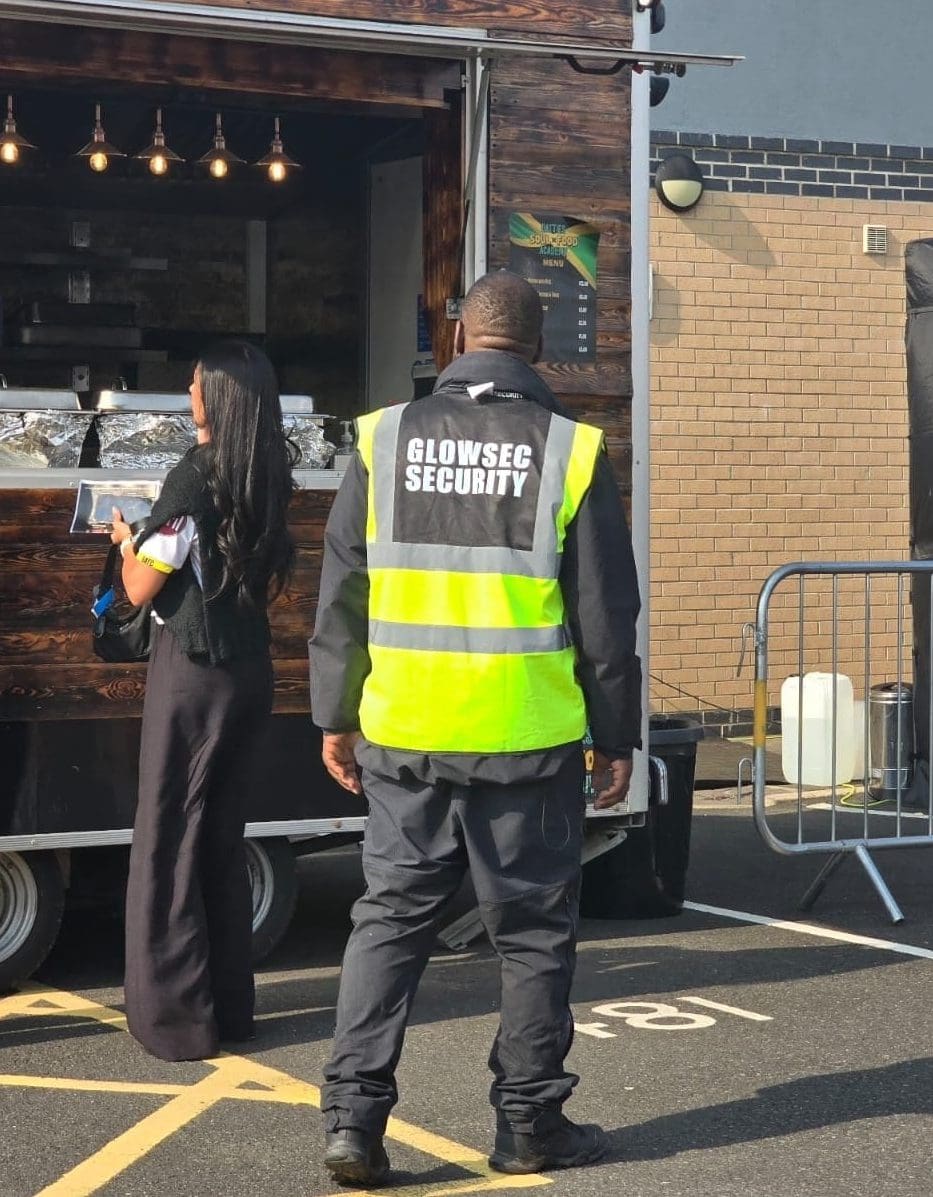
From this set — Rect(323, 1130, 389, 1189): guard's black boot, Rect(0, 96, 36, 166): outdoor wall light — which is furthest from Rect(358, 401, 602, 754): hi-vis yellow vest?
Rect(0, 96, 36, 166): outdoor wall light

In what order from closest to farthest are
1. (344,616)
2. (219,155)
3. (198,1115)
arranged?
1. (344,616)
2. (198,1115)
3. (219,155)

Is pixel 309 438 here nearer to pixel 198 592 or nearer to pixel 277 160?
pixel 198 592

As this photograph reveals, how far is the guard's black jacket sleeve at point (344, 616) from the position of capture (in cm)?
448

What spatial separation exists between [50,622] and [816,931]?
296 cm

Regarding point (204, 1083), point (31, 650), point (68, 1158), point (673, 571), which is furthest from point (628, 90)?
point (673, 571)

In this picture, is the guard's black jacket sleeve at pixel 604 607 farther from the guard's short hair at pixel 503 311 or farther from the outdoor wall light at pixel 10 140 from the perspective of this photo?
the outdoor wall light at pixel 10 140

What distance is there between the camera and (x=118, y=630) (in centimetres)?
570

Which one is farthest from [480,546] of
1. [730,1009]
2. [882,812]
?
[882,812]

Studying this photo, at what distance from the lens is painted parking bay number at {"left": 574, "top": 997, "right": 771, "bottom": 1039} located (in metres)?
5.79

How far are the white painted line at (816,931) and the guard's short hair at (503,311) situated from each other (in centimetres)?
317

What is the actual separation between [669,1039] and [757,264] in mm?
7861

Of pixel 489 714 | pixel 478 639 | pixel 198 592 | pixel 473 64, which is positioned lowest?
pixel 489 714

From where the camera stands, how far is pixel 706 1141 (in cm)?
470

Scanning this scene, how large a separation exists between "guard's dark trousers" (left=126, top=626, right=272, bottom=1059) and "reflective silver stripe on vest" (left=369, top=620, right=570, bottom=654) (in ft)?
4.23
